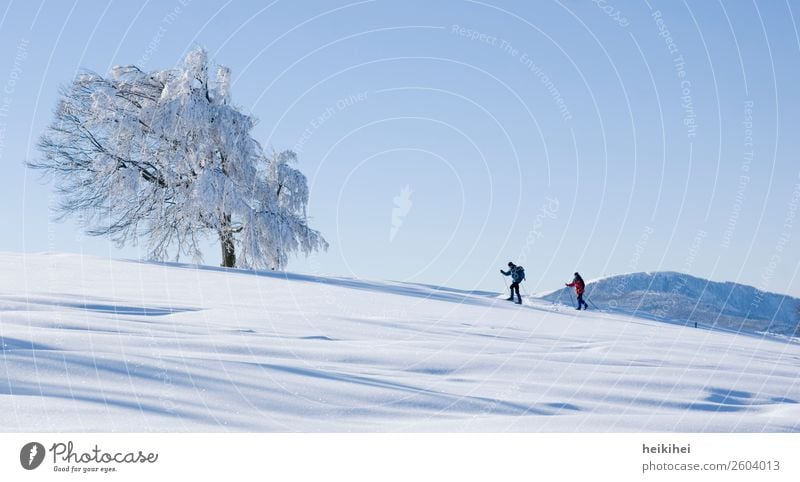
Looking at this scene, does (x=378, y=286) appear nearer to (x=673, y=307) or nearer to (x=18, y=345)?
(x=673, y=307)

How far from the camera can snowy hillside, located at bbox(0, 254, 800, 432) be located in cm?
467

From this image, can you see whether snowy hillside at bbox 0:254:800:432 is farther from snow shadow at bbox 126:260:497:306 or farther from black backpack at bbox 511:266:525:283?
black backpack at bbox 511:266:525:283

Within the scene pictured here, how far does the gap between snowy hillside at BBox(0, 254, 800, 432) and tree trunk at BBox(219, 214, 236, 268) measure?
41.2ft

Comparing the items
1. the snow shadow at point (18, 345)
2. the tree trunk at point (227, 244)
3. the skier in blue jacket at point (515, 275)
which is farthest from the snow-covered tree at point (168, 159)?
the snow shadow at point (18, 345)

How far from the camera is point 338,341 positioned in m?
8.33

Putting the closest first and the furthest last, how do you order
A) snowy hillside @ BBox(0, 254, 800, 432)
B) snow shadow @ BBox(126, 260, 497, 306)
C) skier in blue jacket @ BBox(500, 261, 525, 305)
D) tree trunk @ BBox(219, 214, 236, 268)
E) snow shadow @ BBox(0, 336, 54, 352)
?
snowy hillside @ BBox(0, 254, 800, 432) < snow shadow @ BBox(0, 336, 54, 352) < snow shadow @ BBox(126, 260, 497, 306) < skier in blue jacket @ BBox(500, 261, 525, 305) < tree trunk @ BBox(219, 214, 236, 268)

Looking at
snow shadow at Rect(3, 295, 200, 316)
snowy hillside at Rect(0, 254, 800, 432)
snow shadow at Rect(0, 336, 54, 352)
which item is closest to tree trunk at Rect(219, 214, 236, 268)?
snowy hillside at Rect(0, 254, 800, 432)

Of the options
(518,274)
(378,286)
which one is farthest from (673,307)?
(378,286)

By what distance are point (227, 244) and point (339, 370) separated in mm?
20066

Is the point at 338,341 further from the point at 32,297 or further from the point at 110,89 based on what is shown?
the point at 110,89

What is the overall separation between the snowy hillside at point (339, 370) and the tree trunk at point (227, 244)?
1256cm

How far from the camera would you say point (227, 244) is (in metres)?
25.8

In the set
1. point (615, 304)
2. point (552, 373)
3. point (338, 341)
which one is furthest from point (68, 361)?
point (615, 304)

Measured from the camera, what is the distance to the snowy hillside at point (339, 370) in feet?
15.3
